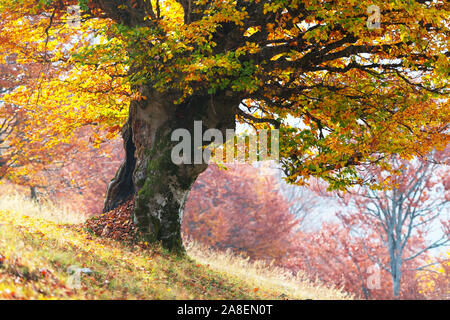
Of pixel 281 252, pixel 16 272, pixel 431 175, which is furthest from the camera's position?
pixel 281 252

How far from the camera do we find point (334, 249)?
23328 millimetres

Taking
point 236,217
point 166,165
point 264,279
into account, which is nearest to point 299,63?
point 166,165

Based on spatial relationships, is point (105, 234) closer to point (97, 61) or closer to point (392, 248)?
point (97, 61)

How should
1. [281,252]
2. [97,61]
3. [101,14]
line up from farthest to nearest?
[281,252]
[101,14]
[97,61]

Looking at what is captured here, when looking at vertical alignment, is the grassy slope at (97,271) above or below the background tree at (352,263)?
above

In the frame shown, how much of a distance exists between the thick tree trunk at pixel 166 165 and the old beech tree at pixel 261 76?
24 millimetres

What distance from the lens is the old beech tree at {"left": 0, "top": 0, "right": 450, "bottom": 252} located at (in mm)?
7203

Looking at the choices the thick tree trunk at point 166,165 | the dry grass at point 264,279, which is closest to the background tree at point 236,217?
the dry grass at point 264,279

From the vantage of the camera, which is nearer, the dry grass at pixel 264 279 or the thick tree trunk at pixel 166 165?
the thick tree trunk at pixel 166 165

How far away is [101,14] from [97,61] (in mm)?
1943

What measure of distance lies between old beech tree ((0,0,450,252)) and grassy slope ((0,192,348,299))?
119 cm

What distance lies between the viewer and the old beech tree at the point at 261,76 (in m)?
7.20

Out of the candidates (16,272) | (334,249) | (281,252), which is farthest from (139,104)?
(334,249)

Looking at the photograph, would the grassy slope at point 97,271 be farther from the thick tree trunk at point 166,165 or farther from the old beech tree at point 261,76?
the old beech tree at point 261,76
